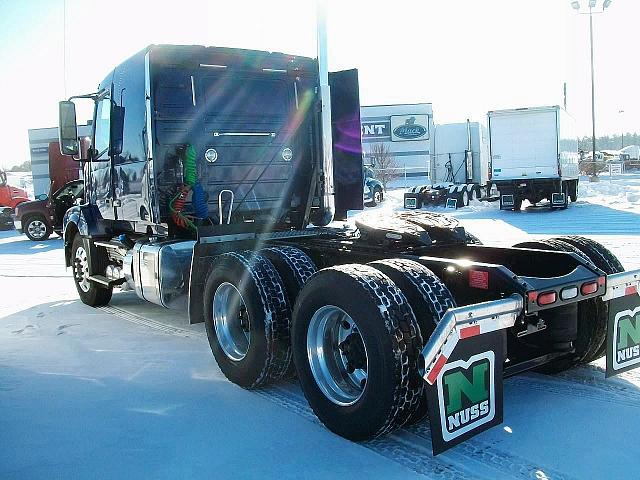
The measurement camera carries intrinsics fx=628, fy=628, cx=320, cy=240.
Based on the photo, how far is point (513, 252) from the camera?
475cm

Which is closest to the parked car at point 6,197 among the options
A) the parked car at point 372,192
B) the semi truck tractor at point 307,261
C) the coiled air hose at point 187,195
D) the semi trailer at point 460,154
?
the parked car at point 372,192

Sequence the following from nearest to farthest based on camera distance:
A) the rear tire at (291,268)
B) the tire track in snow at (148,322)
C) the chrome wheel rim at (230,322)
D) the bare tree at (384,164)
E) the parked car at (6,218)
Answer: the rear tire at (291,268) → the chrome wheel rim at (230,322) → the tire track in snow at (148,322) → the parked car at (6,218) → the bare tree at (384,164)

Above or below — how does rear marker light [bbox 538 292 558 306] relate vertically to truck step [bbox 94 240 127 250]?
below

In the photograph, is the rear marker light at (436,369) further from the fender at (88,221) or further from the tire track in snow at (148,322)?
the fender at (88,221)

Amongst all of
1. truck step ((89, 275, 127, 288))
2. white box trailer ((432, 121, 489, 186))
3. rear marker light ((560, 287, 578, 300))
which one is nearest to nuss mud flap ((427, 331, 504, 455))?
rear marker light ((560, 287, 578, 300))

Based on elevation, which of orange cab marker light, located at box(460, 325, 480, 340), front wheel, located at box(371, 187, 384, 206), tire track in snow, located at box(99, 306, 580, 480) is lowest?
tire track in snow, located at box(99, 306, 580, 480)

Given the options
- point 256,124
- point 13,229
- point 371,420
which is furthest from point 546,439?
point 13,229

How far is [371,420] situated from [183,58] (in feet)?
13.7

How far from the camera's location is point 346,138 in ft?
22.5

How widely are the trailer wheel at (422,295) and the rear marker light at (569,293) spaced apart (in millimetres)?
652

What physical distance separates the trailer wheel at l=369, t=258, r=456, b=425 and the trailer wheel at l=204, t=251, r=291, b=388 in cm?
105

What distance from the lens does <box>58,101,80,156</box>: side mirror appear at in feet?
23.1

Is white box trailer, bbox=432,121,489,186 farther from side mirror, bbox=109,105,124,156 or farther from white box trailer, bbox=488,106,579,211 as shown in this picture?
side mirror, bbox=109,105,124,156

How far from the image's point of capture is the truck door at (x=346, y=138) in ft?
22.0
